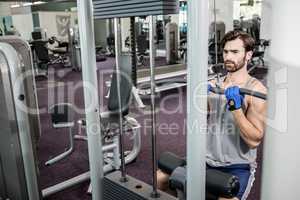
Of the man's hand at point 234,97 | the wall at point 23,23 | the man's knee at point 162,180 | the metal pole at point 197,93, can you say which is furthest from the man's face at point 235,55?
the wall at point 23,23

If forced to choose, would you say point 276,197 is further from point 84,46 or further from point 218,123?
point 84,46

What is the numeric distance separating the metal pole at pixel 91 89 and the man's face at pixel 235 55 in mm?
669

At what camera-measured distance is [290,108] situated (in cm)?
61

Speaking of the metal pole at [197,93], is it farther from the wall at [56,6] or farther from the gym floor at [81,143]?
the wall at [56,6]

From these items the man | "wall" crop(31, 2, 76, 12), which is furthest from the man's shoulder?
"wall" crop(31, 2, 76, 12)

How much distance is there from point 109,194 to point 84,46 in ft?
2.41

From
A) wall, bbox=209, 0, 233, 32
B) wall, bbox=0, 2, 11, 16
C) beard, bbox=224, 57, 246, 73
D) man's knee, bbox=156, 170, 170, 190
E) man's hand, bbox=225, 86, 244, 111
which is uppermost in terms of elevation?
wall, bbox=0, 2, 11, 16

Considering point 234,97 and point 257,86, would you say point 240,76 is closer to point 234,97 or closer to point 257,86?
point 257,86

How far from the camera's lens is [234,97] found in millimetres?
1291

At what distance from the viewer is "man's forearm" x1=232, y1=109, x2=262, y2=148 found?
1419 millimetres

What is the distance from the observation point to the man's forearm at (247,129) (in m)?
1.42

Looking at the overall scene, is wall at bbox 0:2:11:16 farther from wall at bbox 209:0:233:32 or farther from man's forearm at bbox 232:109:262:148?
man's forearm at bbox 232:109:262:148

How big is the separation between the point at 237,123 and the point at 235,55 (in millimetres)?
343

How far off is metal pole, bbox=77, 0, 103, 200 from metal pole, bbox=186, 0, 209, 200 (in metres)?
0.59
